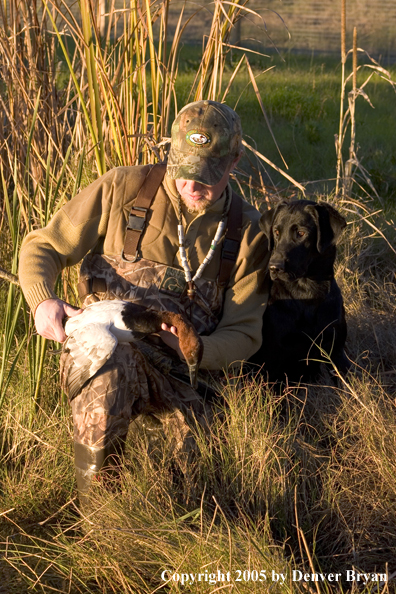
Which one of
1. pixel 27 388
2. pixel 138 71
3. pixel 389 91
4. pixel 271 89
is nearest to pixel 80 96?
pixel 138 71

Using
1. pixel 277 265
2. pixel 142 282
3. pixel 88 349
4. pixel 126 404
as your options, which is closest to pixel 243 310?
pixel 277 265

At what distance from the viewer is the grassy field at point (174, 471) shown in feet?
7.02

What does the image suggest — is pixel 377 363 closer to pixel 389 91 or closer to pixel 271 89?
pixel 271 89

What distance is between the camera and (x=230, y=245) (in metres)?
2.99

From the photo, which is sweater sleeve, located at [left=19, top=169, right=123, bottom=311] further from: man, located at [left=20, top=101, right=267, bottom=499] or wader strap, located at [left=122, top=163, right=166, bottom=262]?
wader strap, located at [left=122, top=163, right=166, bottom=262]

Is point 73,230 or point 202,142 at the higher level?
point 202,142

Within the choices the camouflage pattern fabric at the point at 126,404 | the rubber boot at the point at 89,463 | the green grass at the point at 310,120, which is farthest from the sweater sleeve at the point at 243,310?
the green grass at the point at 310,120

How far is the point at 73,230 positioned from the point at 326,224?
3.95 feet

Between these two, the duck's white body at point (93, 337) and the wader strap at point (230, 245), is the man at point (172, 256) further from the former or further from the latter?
the duck's white body at point (93, 337)

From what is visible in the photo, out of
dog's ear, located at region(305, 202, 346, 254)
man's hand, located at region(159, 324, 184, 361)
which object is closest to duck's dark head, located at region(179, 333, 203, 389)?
man's hand, located at region(159, 324, 184, 361)

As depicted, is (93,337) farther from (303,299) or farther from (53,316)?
(303,299)

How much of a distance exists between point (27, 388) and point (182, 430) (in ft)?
2.65

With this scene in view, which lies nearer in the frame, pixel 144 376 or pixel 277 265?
pixel 144 376

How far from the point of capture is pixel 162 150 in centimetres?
350
